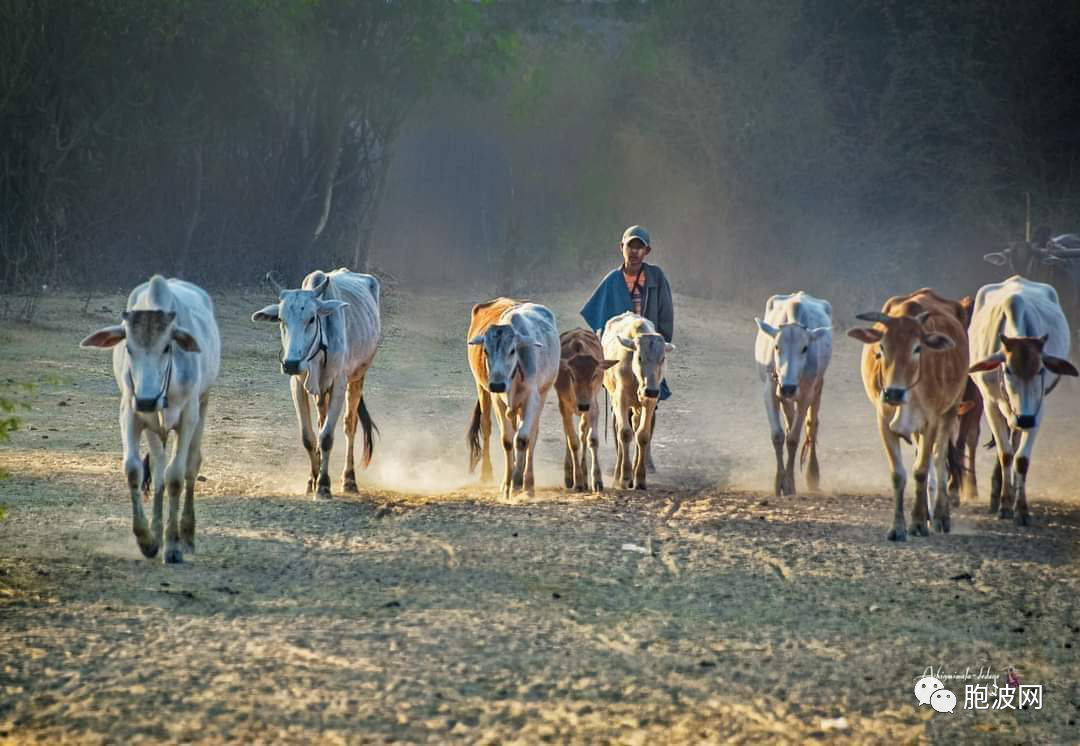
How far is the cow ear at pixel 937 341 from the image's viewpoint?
969 centimetres

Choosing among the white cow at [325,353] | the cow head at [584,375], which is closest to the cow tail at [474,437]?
the white cow at [325,353]

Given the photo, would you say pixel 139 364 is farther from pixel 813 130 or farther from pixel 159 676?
pixel 813 130

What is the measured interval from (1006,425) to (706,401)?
24.4 ft

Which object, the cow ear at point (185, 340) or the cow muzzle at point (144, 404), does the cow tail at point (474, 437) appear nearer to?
the cow ear at point (185, 340)

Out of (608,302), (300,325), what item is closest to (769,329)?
(608,302)

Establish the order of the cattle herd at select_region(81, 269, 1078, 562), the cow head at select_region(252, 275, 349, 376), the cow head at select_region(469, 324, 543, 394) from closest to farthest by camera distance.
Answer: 1. the cattle herd at select_region(81, 269, 1078, 562)
2. the cow head at select_region(252, 275, 349, 376)
3. the cow head at select_region(469, 324, 543, 394)

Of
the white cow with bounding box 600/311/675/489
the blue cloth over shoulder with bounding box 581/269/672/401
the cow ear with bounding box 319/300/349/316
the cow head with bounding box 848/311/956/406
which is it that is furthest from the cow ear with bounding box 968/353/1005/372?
the cow ear with bounding box 319/300/349/316

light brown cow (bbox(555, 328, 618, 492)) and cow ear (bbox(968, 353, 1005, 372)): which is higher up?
cow ear (bbox(968, 353, 1005, 372))

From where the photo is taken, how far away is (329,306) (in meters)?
11.0

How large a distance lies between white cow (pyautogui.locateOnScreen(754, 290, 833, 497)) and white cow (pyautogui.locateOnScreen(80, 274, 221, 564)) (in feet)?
14.4

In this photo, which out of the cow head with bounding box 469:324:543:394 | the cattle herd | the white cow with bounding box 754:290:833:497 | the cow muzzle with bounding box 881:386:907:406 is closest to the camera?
the cattle herd

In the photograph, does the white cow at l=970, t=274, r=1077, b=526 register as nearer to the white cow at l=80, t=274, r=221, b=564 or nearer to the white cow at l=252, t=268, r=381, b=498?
the white cow at l=252, t=268, r=381, b=498

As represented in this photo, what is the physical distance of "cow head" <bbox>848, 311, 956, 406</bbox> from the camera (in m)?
9.59

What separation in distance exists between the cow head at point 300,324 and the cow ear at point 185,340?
204cm
